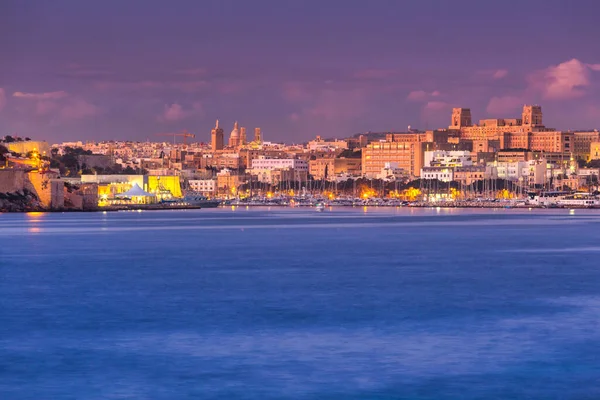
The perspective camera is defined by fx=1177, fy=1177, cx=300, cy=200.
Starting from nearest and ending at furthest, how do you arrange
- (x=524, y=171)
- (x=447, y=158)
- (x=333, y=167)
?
(x=524, y=171), (x=447, y=158), (x=333, y=167)

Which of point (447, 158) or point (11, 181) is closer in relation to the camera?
point (11, 181)

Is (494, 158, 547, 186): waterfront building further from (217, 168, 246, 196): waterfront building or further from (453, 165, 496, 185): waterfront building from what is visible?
(217, 168, 246, 196): waterfront building

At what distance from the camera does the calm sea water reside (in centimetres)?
1381

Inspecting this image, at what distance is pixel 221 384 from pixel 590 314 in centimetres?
831

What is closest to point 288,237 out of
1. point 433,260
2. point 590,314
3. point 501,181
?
point 433,260

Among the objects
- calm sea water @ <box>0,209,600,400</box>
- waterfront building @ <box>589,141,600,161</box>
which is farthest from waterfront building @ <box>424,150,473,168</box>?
calm sea water @ <box>0,209,600,400</box>

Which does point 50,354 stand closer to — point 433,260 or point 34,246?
point 433,260

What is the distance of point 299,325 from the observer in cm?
1842

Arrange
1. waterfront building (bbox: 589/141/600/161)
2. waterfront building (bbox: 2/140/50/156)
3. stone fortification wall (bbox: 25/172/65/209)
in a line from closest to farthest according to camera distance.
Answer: stone fortification wall (bbox: 25/172/65/209), waterfront building (bbox: 2/140/50/156), waterfront building (bbox: 589/141/600/161)

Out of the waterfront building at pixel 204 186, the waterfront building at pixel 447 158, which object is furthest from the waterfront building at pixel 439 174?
the waterfront building at pixel 204 186

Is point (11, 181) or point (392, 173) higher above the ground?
point (392, 173)

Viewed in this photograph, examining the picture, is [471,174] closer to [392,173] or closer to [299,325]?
[392,173]

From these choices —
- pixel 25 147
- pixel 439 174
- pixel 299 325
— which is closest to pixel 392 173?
pixel 439 174

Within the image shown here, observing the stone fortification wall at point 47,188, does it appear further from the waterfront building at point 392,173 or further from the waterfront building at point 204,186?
the waterfront building at point 204,186
